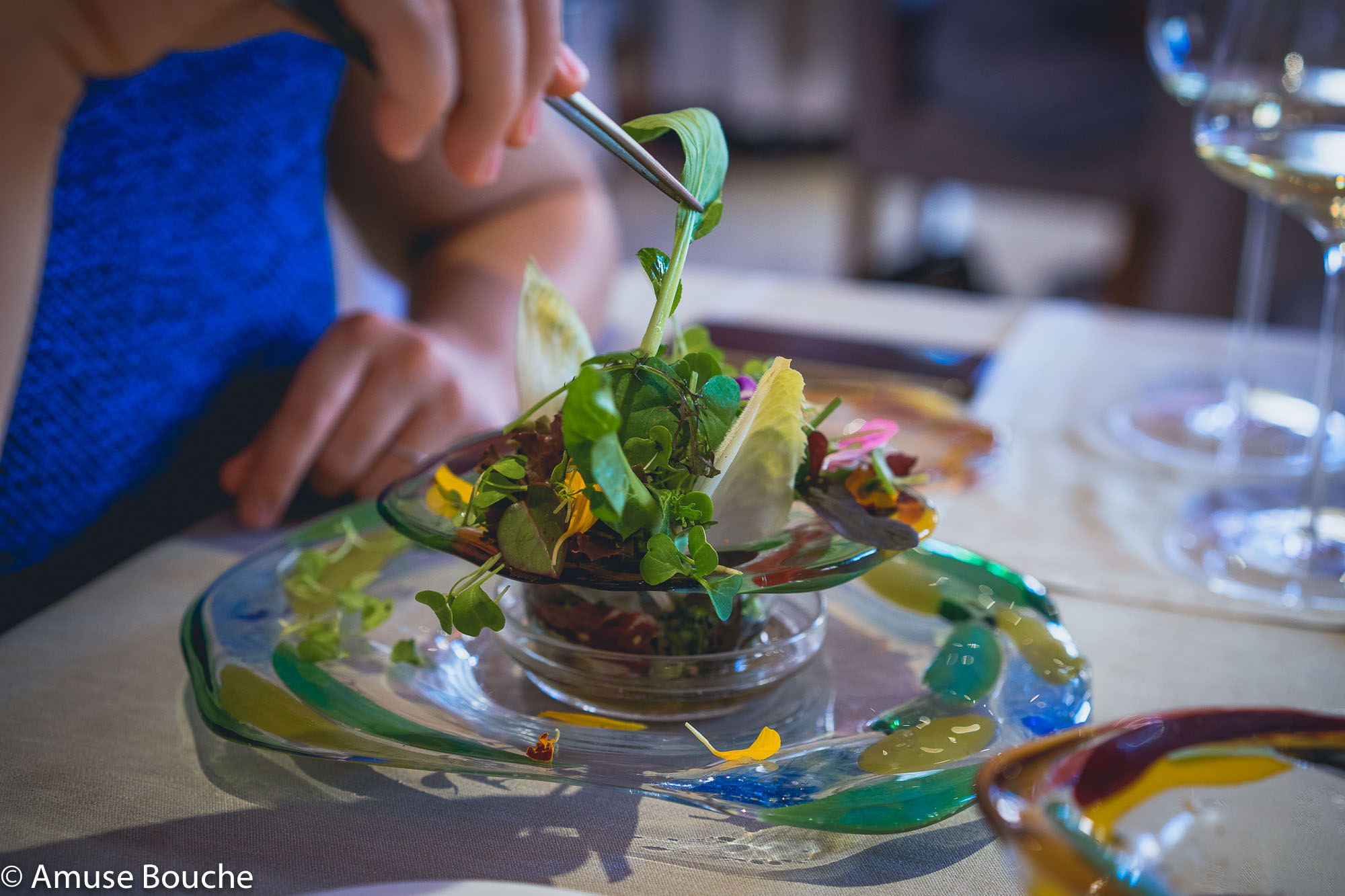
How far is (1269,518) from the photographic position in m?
0.60

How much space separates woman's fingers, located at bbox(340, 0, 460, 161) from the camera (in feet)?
1.45

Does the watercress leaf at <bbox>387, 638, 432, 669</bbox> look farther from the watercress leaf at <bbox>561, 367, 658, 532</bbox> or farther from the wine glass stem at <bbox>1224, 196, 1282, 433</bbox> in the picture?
the wine glass stem at <bbox>1224, 196, 1282, 433</bbox>

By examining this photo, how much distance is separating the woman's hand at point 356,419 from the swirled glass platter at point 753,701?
0.11m

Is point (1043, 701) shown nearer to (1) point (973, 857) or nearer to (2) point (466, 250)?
(1) point (973, 857)

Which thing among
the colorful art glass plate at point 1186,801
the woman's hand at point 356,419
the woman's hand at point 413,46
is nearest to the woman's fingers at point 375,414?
the woman's hand at point 356,419

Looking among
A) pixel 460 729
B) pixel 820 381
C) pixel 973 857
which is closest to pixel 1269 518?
pixel 820 381

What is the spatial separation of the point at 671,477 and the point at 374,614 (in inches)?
5.8

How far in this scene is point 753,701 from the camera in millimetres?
360

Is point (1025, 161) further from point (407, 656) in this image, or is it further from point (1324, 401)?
point (407, 656)

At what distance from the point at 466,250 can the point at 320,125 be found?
14 cm

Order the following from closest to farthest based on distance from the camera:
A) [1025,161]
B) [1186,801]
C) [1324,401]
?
[1186,801] → [1324,401] → [1025,161]

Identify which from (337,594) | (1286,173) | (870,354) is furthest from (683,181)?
(870,354)

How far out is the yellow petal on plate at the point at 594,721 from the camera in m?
0.34

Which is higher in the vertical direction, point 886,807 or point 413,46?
point 413,46
